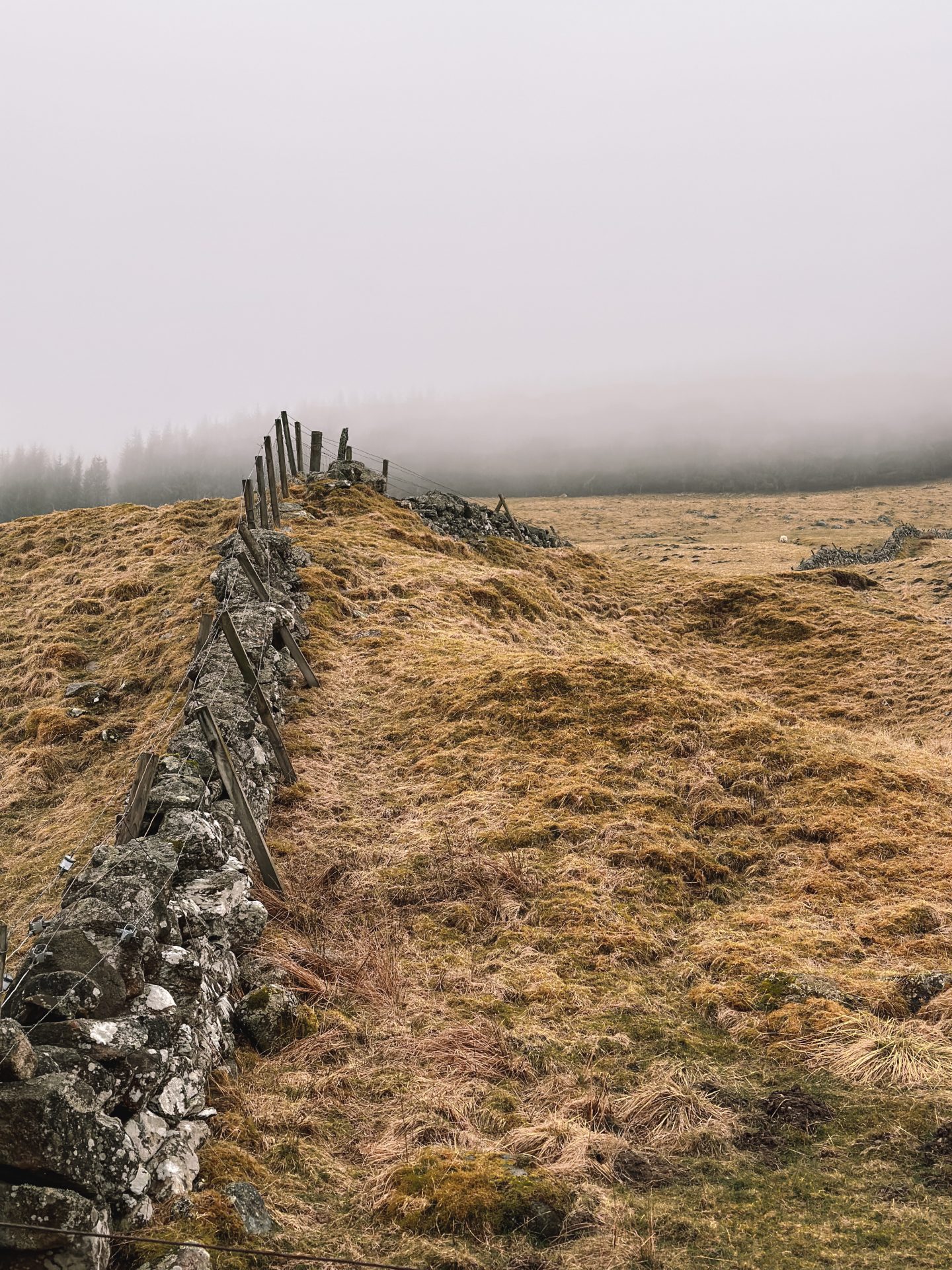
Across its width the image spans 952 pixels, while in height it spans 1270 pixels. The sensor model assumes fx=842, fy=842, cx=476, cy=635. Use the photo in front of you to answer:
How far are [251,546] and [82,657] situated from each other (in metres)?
5.82

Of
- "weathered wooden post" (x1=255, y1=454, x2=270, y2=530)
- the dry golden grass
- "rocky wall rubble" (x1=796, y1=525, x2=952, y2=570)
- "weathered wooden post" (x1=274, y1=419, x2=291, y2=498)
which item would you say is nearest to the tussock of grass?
the dry golden grass

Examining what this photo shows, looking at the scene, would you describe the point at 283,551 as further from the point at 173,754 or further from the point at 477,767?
the point at 173,754

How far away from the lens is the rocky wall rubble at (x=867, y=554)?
4072cm

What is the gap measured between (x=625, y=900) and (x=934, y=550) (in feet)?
133

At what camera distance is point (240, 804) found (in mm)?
10312

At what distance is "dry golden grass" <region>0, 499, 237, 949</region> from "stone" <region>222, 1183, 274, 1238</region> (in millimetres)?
5643

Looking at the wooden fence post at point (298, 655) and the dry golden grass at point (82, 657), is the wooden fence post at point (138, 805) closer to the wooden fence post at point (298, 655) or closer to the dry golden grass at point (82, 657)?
the dry golden grass at point (82, 657)

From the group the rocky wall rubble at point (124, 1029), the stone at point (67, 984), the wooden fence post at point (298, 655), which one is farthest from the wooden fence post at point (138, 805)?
the wooden fence post at point (298, 655)

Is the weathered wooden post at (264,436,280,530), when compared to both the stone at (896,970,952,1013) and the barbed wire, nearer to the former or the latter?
the stone at (896,970,952,1013)

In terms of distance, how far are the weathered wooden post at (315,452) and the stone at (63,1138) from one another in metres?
31.4

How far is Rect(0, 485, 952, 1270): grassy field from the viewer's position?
566 cm

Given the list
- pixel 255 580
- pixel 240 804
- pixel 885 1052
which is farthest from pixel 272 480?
pixel 885 1052

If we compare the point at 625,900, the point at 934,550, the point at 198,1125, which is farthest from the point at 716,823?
the point at 934,550

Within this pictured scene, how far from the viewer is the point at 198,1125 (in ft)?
19.9
